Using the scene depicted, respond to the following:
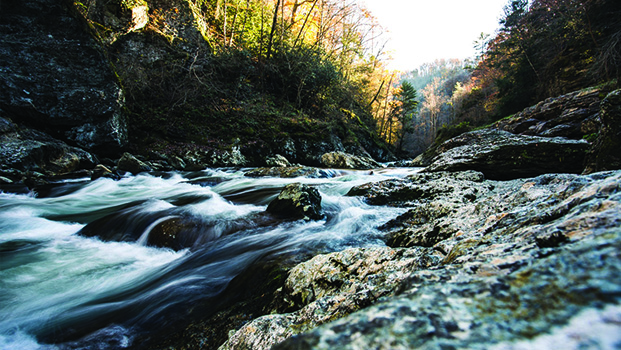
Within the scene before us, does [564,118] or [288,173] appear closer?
[564,118]

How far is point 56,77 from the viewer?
7500mm

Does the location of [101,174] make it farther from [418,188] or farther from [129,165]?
[418,188]

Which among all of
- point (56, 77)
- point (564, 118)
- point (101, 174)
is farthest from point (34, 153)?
point (564, 118)

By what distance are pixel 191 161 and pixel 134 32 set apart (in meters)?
7.29

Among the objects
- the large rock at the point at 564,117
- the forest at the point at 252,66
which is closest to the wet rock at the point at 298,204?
the large rock at the point at 564,117

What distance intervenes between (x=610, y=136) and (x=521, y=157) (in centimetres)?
159

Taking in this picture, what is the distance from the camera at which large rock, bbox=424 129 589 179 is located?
3.85 m

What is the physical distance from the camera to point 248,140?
11.6 m

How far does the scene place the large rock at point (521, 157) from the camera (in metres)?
3.85

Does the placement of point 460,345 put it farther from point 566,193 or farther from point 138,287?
point 138,287

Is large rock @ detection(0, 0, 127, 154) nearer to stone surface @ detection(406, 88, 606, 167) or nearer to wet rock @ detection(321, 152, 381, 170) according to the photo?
wet rock @ detection(321, 152, 381, 170)

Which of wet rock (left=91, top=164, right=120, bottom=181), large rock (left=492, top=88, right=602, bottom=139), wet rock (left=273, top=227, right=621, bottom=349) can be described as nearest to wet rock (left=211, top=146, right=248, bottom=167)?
wet rock (left=91, top=164, right=120, bottom=181)

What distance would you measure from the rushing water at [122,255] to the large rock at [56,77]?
3387 millimetres

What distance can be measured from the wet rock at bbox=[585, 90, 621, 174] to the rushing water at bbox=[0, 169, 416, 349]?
7.40 ft
